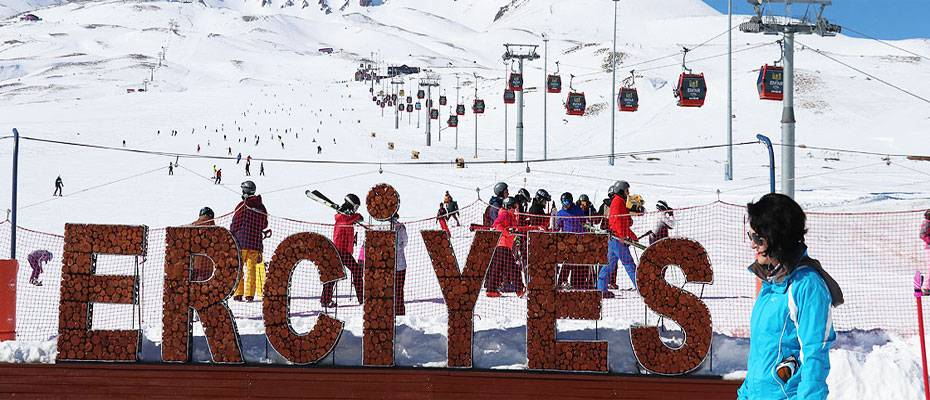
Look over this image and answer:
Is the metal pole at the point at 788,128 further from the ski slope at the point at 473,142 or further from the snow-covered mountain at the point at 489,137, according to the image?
the snow-covered mountain at the point at 489,137

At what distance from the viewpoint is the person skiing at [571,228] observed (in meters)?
11.5

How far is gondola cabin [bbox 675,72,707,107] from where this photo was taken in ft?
97.6

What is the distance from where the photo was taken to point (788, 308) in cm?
376

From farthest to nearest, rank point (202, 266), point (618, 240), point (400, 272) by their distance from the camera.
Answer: point (618, 240)
point (202, 266)
point (400, 272)

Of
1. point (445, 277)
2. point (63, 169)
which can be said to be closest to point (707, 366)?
point (445, 277)

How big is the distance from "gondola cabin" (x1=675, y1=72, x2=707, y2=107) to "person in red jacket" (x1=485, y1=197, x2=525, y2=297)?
18.9 metres

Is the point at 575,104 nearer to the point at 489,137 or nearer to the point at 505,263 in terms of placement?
the point at 505,263

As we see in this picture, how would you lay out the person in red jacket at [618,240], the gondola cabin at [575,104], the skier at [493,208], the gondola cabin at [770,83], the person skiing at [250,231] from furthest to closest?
1. the gondola cabin at [575,104]
2. the gondola cabin at [770,83]
3. the skier at [493,208]
4. the person in red jacket at [618,240]
5. the person skiing at [250,231]

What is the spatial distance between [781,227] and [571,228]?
28.7ft

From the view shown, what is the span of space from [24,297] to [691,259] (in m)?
10.2

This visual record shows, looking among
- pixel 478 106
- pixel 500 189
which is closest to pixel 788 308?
pixel 500 189

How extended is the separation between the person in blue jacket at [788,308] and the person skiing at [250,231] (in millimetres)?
7781

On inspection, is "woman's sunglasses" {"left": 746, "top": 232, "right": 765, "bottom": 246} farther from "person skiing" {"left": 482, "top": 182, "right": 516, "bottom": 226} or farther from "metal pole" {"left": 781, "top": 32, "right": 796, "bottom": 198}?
"metal pole" {"left": 781, "top": 32, "right": 796, "bottom": 198}

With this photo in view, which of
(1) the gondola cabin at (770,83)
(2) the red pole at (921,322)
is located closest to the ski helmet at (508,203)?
(2) the red pole at (921,322)
